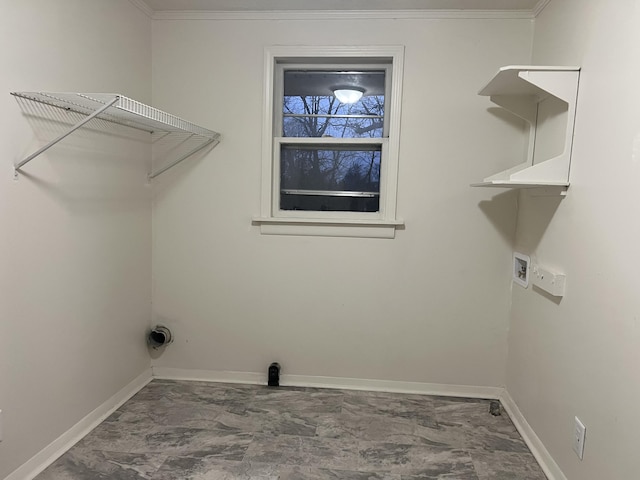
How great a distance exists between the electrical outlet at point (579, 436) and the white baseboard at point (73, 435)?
7.04ft

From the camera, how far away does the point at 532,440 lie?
2.01 meters

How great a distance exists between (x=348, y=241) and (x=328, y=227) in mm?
146

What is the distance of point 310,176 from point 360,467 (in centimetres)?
159

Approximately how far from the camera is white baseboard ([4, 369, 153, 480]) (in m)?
1.69

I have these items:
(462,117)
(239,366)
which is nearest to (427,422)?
(239,366)

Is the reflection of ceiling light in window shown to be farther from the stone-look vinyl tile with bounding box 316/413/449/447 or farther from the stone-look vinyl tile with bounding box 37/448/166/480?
the stone-look vinyl tile with bounding box 37/448/166/480

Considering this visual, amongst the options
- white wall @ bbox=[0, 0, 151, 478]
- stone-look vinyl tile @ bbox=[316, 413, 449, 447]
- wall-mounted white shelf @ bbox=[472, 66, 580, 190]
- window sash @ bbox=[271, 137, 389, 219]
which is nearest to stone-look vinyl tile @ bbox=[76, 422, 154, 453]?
white wall @ bbox=[0, 0, 151, 478]

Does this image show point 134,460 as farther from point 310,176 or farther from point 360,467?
point 310,176

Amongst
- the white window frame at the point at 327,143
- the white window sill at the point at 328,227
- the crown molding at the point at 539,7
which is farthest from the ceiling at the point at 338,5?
the white window sill at the point at 328,227

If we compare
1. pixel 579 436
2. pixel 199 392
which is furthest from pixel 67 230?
pixel 579 436

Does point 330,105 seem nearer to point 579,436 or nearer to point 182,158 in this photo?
point 182,158

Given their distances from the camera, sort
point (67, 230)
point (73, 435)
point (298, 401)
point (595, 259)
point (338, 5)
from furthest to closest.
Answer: point (298, 401)
point (338, 5)
point (73, 435)
point (67, 230)
point (595, 259)

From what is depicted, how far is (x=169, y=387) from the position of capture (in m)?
2.54

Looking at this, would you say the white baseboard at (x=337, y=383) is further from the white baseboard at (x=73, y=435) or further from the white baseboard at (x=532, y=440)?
the white baseboard at (x=73, y=435)
